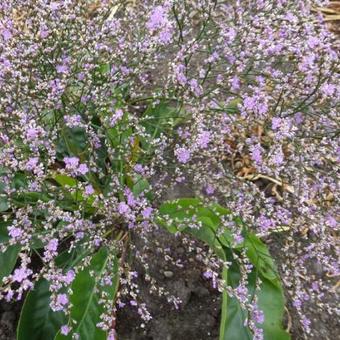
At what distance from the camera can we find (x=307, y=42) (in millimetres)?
2109

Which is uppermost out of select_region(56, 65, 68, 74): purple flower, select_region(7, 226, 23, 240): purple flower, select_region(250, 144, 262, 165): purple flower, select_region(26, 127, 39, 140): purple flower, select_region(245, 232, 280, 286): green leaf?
select_region(56, 65, 68, 74): purple flower

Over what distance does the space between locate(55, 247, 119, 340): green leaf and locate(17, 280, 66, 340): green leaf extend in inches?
6.5

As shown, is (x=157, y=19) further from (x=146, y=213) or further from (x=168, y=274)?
(x=168, y=274)

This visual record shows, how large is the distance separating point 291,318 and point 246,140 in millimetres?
1170

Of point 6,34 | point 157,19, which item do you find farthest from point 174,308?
point 6,34

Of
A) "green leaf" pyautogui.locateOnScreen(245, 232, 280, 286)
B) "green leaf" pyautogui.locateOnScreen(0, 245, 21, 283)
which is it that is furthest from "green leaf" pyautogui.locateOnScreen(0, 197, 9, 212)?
"green leaf" pyautogui.locateOnScreen(245, 232, 280, 286)

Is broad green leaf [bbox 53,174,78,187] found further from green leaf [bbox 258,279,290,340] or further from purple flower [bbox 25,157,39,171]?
green leaf [bbox 258,279,290,340]

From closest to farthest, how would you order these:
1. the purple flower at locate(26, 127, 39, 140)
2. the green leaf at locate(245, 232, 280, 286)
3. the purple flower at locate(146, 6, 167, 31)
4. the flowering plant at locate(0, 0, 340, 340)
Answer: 1. the purple flower at locate(26, 127, 39, 140)
2. the flowering plant at locate(0, 0, 340, 340)
3. the purple flower at locate(146, 6, 167, 31)
4. the green leaf at locate(245, 232, 280, 286)

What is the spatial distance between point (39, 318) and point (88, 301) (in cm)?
28

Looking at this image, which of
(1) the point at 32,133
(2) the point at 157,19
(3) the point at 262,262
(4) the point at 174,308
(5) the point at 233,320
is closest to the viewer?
(1) the point at 32,133

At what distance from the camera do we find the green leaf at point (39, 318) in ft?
7.45

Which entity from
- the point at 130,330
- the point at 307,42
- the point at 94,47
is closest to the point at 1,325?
the point at 130,330

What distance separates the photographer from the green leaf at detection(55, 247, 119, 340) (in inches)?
83.8

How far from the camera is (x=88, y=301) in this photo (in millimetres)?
2188
